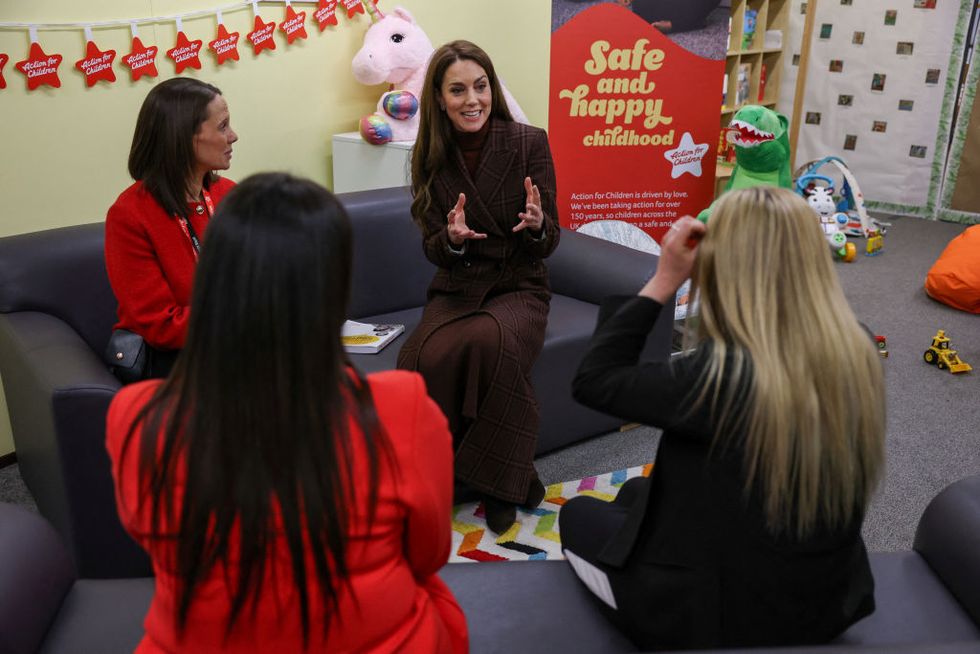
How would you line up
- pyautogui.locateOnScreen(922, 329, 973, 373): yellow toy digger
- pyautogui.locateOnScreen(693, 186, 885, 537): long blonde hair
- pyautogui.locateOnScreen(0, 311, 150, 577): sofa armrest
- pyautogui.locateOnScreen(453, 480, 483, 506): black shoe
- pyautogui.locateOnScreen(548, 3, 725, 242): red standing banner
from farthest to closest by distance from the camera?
pyautogui.locateOnScreen(548, 3, 725, 242): red standing banner
pyautogui.locateOnScreen(922, 329, 973, 373): yellow toy digger
pyautogui.locateOnScreen(453, 480, 483, 506): black shoe
pyautogui.locateOnScreen(0, 311, 150, 577): sofa armrest
pyautogui.locateOnScreen(693, 186, 885, 537): long blonde hair

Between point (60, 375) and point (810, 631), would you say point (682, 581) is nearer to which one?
point (810, 631)

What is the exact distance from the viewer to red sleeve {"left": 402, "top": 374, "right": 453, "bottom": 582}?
3.49 feet

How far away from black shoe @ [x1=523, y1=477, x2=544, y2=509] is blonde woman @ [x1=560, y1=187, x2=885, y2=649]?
1112 mm

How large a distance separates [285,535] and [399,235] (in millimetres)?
2156

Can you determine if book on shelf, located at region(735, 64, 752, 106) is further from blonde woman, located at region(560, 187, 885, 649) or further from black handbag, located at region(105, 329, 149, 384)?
blonde woman, located at region(560, 187, 885, 649)

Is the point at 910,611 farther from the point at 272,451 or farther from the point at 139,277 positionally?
the point at 139,277

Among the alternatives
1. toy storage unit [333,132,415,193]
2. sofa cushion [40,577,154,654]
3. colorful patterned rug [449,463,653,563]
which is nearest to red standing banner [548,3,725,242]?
toy storage unit [333,132,415,193]

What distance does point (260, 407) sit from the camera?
0.96m

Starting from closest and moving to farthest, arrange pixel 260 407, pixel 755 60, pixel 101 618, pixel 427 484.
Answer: pixel 260 407, pixel 427 484, pixel 101 618, pixel 755 60

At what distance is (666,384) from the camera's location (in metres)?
1.32

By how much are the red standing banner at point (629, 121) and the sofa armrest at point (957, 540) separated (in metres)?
2.73

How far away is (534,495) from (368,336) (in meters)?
0.71

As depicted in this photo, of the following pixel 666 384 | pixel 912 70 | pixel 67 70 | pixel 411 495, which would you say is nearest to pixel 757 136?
pixel 912 70

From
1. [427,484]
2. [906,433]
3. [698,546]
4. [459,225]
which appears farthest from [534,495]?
[427,484]
